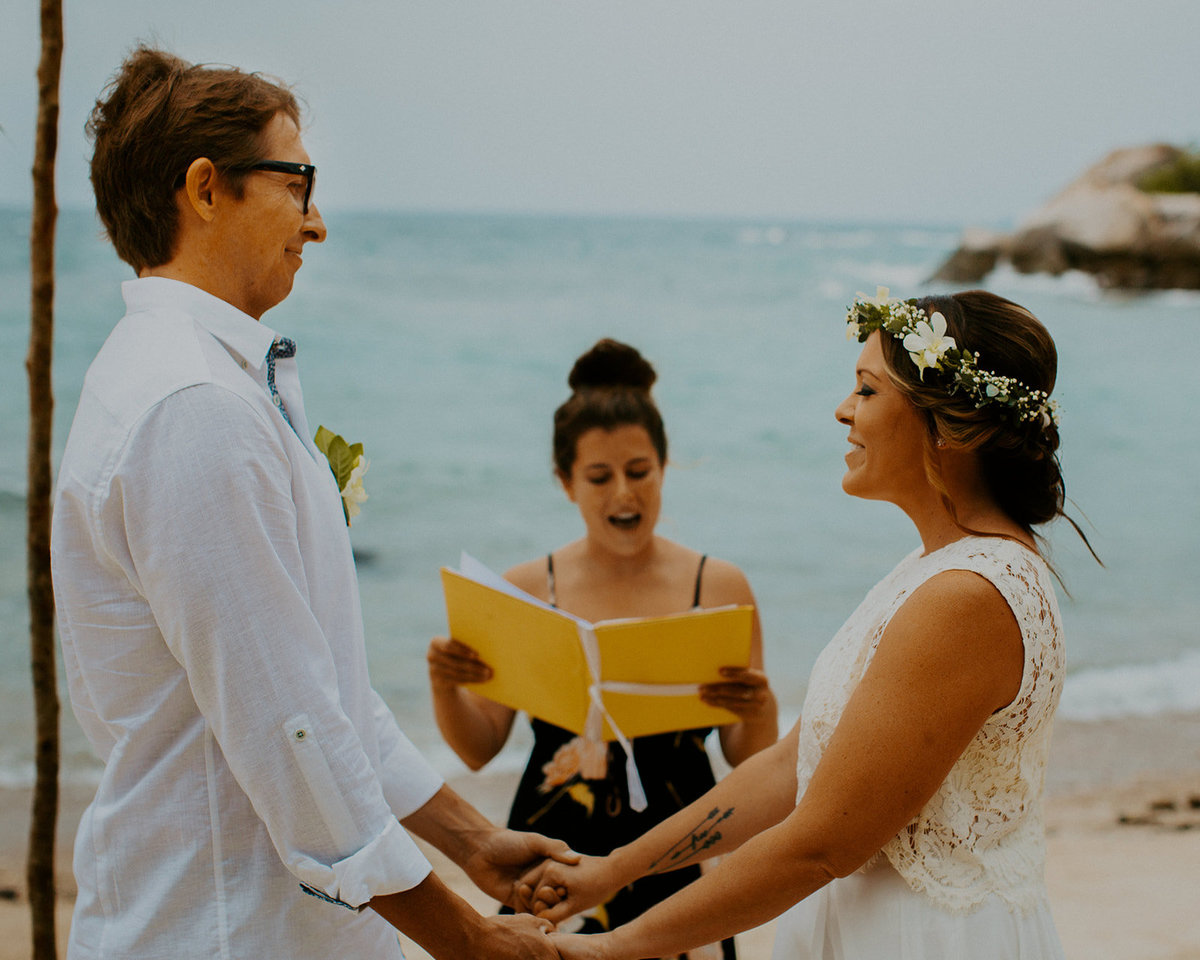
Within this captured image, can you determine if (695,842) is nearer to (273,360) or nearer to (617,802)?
(617,802)

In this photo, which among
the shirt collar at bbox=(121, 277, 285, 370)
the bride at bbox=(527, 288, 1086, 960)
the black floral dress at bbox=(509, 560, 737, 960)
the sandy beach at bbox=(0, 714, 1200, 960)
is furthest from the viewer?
the sandy beach at bbox=(0, 714, 1200, 960)

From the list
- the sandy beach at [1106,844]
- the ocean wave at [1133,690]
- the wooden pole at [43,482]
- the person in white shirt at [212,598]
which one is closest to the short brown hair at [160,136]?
the person in white shirt at [212,598]

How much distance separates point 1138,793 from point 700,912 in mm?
4741

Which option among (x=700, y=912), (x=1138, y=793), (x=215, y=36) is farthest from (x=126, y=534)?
(x=215, y=36)

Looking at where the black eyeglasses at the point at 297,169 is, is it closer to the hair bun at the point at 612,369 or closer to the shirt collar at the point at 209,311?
the shirt collar at the point at 209,311

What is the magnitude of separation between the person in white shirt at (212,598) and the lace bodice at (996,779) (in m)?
0.74

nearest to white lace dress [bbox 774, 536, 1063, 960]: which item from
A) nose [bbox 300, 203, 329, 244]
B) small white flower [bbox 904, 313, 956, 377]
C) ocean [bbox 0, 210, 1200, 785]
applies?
small white flower [bbox 904, 313, 956, 377]

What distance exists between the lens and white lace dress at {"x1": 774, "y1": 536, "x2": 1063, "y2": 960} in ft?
5.68

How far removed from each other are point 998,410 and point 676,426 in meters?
15.6

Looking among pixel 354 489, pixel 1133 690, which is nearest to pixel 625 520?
pixel 354 489

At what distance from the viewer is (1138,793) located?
575 cm

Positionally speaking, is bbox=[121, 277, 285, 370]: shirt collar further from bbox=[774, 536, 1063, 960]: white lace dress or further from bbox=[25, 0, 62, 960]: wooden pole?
bbox=[774, 536, 1063, 960]: white lace dress

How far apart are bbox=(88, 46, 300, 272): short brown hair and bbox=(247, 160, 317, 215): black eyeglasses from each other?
14mm

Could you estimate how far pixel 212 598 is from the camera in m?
1.44
